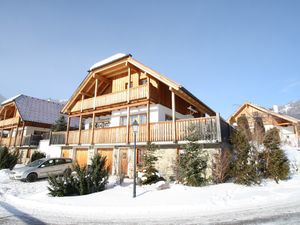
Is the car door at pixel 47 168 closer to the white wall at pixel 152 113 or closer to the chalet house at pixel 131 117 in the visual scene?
the chalet house at pixel 131 117

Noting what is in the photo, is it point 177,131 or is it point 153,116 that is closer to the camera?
point 177,131

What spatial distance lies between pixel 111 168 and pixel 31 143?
15.9 metres

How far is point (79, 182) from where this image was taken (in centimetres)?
1002

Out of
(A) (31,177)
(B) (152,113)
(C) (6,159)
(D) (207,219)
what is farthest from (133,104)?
(C) (6,159)

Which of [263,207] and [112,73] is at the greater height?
[112,73]

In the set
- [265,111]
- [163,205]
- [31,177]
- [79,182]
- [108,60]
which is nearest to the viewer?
[163,205]

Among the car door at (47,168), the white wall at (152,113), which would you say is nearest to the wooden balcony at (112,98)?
the white wall at (152,113)

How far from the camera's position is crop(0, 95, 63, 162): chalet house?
27.5m

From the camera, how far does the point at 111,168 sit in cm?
1683

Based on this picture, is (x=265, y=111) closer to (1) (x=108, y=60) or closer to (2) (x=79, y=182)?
(1) (x=108, y=60)

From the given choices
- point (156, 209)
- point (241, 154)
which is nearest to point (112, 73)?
point (241, 154)

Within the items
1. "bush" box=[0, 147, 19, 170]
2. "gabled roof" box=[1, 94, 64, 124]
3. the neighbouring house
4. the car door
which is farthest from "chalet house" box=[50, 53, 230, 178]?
"gabled roof" box=[1, 94, 64, 124]

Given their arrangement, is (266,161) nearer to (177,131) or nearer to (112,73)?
(177,131)

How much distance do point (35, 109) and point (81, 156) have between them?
16809 mm
